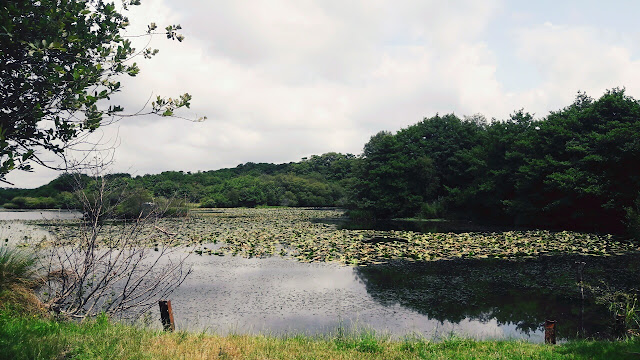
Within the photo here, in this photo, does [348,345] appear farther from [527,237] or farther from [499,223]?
[499,223]

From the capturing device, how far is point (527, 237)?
22.8 meters

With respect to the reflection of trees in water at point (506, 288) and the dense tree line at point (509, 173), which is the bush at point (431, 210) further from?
the reflection of trees in water at point (506, 288)

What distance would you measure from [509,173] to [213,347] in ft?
110

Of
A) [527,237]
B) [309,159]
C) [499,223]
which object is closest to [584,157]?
[527,237]

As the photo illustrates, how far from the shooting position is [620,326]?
309 inches

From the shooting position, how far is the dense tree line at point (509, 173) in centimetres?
2481

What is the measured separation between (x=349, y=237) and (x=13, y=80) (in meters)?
18.8

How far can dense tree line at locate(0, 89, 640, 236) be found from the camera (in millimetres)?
24812

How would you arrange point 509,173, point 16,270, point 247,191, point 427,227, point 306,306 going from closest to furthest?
point 16,270, point 306,306, point 427,227, point 509,173, point 247,191

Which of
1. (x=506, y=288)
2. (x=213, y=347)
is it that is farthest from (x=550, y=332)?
(x=213, y=347)

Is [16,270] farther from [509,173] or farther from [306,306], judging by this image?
[509,173]

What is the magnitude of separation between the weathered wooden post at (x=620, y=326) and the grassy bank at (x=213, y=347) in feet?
6.48

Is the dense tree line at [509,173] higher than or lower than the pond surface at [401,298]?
higher

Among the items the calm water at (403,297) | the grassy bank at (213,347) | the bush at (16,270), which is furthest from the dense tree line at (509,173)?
the calm water at (403,297)
